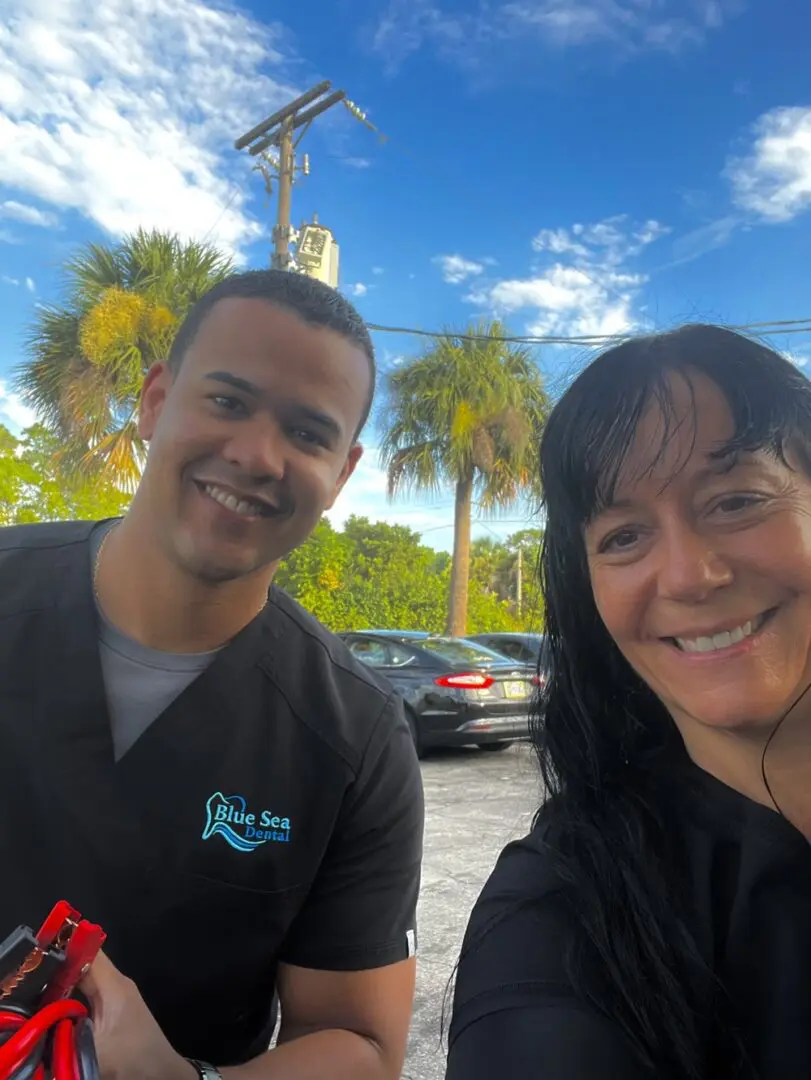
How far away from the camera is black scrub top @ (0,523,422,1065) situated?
1.36 meters

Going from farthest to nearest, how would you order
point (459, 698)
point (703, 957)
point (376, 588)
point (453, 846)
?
point (376, 588) → point (459, 698) → point (453, 846) → point (703, 957)

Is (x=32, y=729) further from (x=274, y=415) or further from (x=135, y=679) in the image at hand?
(x=274, y=415)

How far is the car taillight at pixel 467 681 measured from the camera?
7914 mm

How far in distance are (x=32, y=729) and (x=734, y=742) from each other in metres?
1.19

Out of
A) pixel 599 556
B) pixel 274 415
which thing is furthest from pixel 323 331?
pixel 599 556

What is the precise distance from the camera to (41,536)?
1709 mm

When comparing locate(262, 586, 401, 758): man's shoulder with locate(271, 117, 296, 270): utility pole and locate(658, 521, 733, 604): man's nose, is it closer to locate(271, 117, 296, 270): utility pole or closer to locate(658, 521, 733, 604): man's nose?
locate(658, 521, 733, 604): man's nose

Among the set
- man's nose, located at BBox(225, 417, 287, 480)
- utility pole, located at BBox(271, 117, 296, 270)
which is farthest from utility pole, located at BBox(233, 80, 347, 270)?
man's nose, located at BBox(225, 417, 287, 480)

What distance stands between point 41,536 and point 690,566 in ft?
4.31

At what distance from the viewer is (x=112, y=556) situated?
1634 mm

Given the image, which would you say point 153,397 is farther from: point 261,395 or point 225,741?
point 225,741

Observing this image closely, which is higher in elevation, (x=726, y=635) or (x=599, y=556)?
(x=599, y=556)

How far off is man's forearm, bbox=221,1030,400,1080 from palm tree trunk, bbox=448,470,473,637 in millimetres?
12800

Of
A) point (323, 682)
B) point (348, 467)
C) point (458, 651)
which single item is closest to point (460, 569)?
point (458, 651)
